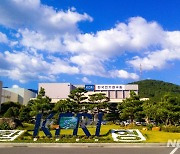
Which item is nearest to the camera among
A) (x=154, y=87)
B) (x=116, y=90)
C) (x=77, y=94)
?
(x=77, y=94)

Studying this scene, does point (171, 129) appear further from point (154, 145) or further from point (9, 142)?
point (9, 142)

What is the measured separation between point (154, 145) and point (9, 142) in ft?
34.5

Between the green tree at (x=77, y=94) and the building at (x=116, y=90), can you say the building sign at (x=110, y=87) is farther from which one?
the green tree at (x=77, y=94)

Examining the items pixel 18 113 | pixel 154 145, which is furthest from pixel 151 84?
pixel 154 145

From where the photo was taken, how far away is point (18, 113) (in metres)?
48.8

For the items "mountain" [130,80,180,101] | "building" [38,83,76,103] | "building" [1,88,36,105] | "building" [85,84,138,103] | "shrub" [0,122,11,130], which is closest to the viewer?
"shrub" [0,122,11,130]

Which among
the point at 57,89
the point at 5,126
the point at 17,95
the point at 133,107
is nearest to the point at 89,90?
the point at 57,89

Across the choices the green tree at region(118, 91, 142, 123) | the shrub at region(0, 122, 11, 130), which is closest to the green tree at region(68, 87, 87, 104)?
the green tree at region(118, 91, 142, 123)

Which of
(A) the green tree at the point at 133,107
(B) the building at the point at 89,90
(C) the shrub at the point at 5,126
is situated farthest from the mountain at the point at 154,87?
(C) the shrub at the point at 5,126

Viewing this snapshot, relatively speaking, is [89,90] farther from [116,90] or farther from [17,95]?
[17,95]

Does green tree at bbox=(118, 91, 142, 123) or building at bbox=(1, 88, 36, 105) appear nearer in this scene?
green tree at bbox=(118, 91, 142, 123)

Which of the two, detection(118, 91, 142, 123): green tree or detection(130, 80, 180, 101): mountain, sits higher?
detection(130, 80, 180, 101): mountain

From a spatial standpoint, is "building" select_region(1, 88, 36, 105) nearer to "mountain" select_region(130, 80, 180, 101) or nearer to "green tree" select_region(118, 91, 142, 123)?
"mountain" select_region(130, 80, 180, 101)

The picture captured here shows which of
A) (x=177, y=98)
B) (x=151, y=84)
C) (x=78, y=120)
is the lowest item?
(x=78, y=120)
